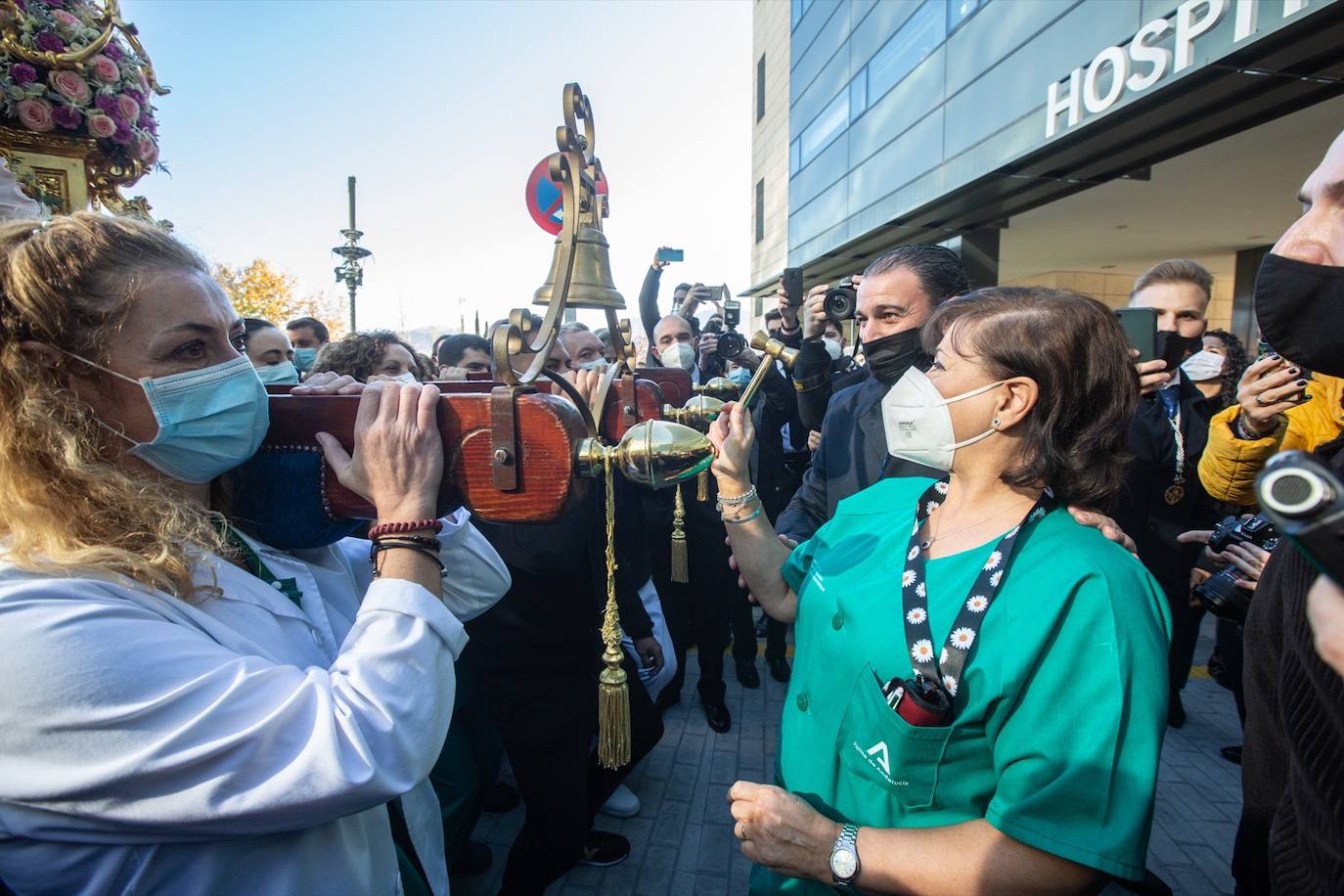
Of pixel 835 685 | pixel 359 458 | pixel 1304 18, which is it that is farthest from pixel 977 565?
pixel 1304 18

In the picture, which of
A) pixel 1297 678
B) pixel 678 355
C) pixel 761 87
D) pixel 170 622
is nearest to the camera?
pixel 1297 678

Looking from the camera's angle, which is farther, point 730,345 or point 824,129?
point 824,129

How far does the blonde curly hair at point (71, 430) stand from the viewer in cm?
98

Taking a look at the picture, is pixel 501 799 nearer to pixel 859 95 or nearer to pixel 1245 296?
pixel 1245 296

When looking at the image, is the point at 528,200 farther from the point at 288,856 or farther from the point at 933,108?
the point at 933,108

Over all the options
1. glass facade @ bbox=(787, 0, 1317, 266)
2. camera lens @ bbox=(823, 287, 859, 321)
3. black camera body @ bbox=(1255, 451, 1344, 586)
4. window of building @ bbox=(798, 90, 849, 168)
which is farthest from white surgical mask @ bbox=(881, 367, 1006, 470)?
window of building @ bbox=(798, 90, 849, 168)

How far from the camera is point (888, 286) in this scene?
250 centimetres

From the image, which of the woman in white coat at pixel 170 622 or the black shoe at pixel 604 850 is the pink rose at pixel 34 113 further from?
the black shoe at pixel 604 850

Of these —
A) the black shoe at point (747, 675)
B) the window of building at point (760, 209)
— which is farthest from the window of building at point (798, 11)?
the black shoe at point (747, 675)

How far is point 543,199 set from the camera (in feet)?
10.9

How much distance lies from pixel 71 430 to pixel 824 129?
65.9ft

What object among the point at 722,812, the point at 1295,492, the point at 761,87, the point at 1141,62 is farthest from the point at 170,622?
the point at 761,87

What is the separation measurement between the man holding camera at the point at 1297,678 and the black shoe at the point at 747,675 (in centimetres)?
337

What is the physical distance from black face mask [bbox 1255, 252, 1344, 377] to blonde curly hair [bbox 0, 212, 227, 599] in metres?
1.72
